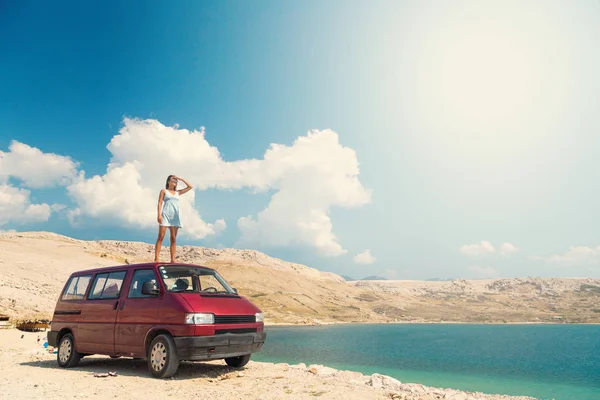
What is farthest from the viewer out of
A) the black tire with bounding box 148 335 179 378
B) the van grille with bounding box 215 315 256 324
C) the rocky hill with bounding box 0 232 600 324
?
the rocky hill with bounding box 0 232 600 324

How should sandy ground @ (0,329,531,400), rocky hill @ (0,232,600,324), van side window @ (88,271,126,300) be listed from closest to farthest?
sandy ground @ (0,329,531,400) < van side window @ (88,271,126,300) < rocky hill @ (0,232,600,324)

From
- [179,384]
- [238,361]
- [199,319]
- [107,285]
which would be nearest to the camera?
[179,384]

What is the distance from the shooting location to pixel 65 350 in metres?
11.9

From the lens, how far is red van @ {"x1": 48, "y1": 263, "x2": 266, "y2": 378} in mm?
9055

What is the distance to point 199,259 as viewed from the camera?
170 m

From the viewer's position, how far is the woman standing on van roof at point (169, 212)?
13.4 metres

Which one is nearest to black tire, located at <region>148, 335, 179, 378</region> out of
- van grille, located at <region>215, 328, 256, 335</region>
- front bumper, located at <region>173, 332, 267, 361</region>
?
front bumper, located at <region>173, 332, 267, 361</region>

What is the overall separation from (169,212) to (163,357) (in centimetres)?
545

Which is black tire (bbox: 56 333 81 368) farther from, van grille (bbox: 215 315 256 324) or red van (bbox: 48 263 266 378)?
van grille (bbox: 215 315 256 324)

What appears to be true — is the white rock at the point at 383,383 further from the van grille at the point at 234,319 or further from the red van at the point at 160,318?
the van grille at the point at 234,319

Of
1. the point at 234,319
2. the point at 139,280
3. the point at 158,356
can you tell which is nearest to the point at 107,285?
the point at 139,280

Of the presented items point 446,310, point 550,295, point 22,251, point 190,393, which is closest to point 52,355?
point 190,393

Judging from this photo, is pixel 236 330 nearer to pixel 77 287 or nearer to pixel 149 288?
pixel 149 288

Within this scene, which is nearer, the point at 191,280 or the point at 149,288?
the point at 149,288
